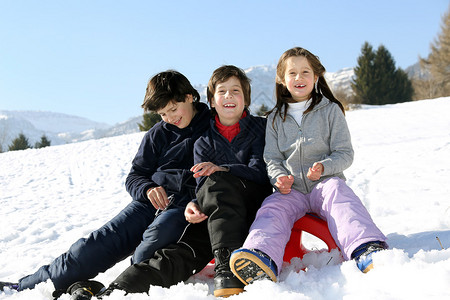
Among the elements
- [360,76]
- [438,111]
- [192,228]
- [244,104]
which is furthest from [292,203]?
[360,76]

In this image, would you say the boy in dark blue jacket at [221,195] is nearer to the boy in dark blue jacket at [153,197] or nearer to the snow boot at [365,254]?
the boy in dark blue jacket at [153,197]

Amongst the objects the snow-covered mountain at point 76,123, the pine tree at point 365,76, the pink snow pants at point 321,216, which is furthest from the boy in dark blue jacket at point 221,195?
the snow-covered mountain at point 76,123

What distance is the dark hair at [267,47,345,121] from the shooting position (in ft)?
7.45

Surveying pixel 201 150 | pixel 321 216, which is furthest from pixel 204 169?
pixel 321 216

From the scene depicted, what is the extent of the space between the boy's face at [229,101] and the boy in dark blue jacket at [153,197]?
21 cm

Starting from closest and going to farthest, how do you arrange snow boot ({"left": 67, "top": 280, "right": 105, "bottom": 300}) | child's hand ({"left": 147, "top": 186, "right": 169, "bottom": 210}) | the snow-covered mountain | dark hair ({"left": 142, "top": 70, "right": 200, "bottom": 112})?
1. snow boot ({"left": 67, "top": 280, "right": 105, "bottom": 300})
2. child's hand ({"left": 147, "top": 186, "right": 169, "bottom": 210})
3. dark hair ({"left": 142, "top": 70, "right": 200, "bottom": 112})
4. the snow-covered mountain

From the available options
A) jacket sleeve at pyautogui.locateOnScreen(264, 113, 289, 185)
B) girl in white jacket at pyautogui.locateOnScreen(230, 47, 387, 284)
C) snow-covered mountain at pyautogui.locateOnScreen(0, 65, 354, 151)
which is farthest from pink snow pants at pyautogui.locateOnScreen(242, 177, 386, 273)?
snow-covered mountain at pyautogui.locateOnScreen(0, 65, 354, 151)

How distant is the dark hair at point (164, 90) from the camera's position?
2348mm

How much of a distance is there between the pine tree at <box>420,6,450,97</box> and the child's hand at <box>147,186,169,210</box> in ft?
84.8

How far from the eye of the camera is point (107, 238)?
6.87ft

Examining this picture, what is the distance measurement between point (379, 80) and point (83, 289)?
24333 mm

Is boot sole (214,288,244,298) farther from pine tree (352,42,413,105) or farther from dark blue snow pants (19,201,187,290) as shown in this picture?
pine tree (352,42,413,105)

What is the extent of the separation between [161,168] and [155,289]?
0.95 meters

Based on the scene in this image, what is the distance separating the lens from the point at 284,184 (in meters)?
1.99
